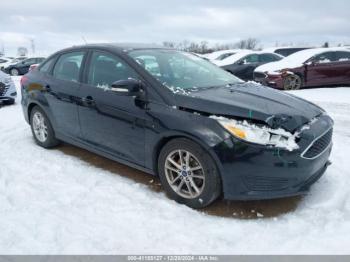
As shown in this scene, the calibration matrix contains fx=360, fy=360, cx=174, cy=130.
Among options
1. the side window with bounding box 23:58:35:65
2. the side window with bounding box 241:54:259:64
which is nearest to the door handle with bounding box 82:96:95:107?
the side window with bounding box 241:54:259:64

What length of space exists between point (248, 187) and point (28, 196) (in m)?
2.29

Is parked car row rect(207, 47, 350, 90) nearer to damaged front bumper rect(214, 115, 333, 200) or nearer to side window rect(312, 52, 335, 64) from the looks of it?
side window rect(312, 52, 335, 64)

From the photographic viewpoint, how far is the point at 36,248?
2.90 meters

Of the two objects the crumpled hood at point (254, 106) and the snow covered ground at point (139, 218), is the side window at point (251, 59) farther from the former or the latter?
the crumpled hood at point (254, 106)

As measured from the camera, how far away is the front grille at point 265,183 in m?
3.18

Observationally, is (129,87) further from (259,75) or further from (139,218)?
(259,75)

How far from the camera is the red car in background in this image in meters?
11.2

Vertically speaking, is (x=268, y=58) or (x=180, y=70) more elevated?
(x=180, y=70)

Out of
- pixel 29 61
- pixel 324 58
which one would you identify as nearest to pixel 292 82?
pixel 324 58

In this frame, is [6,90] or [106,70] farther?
[6,90]

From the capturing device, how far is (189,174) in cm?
349

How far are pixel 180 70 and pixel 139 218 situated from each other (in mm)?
1779

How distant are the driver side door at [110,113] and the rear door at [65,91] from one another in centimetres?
17

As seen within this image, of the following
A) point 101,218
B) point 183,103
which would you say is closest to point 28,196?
point 101,218
